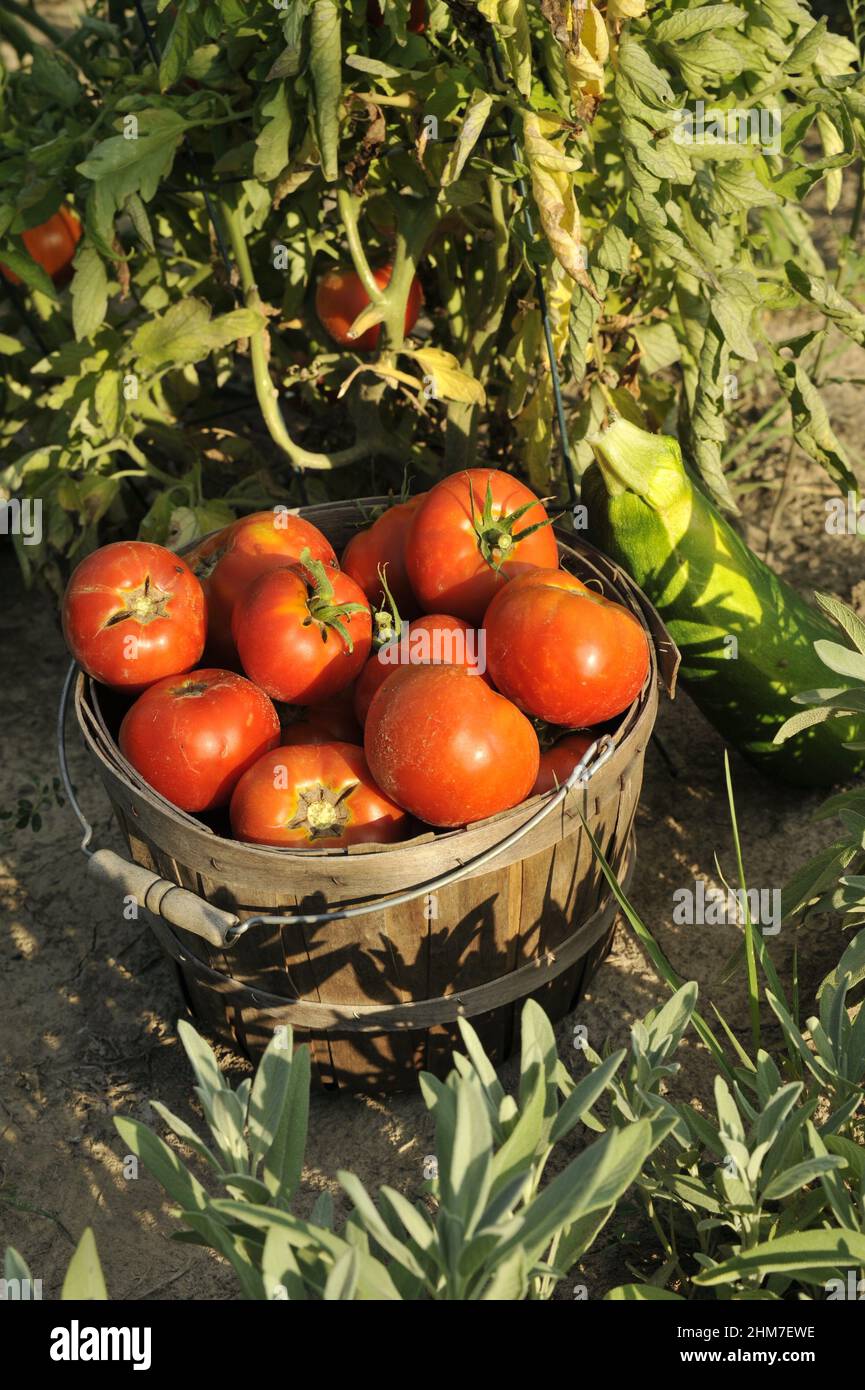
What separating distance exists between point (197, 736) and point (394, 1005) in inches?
19.8

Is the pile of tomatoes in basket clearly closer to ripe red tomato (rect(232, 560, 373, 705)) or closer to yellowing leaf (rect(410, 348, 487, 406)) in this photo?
ripe red tomato (rect(232, 560, 373, 705))

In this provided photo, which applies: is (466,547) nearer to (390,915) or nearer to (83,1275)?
(390,915)

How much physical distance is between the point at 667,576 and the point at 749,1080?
3.10 feet

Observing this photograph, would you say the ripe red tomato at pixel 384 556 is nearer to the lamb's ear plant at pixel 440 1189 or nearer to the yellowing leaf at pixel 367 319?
the yellowing leaf at pixel 367 319

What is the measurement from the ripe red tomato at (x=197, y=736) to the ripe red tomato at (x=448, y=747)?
0.20 metres

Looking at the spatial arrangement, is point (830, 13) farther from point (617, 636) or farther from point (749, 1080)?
point (749, 1080)

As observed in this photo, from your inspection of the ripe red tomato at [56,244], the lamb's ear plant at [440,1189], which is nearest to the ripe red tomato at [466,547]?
the lamb's ear plant at [440,1189]

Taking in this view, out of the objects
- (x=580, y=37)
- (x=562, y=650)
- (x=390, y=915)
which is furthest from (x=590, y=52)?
(x=390, y=915)

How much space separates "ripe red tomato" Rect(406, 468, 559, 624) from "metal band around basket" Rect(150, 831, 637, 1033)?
558mm

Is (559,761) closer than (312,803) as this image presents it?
No

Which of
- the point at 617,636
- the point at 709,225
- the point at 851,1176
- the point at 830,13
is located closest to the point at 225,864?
the point at 617,636

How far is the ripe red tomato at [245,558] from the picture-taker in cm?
200

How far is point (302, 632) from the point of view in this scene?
182 centimetres
